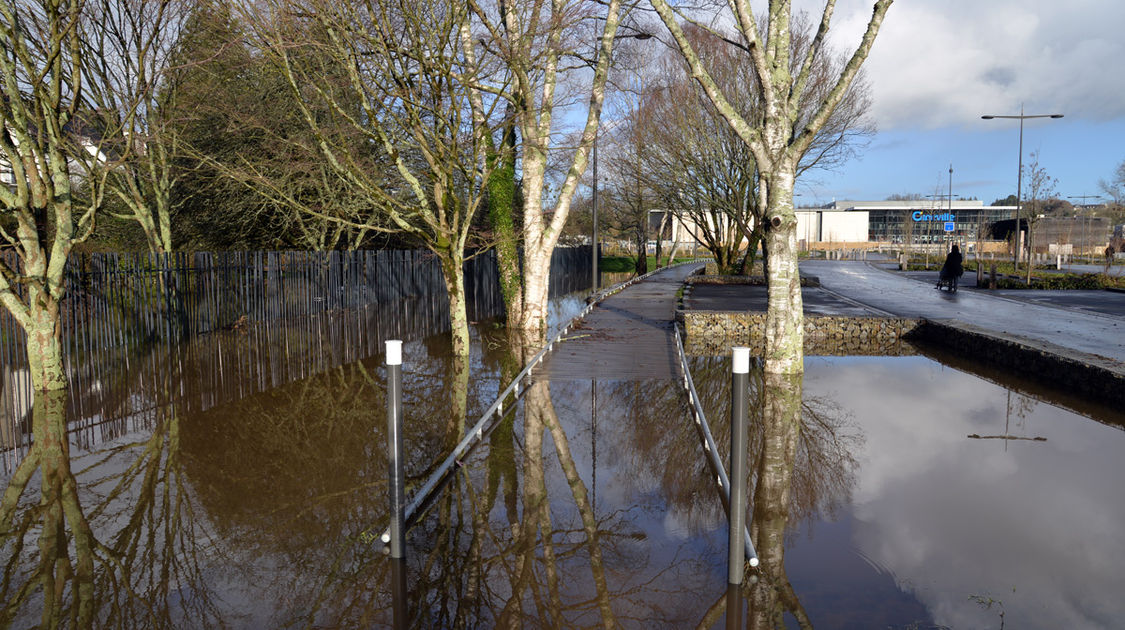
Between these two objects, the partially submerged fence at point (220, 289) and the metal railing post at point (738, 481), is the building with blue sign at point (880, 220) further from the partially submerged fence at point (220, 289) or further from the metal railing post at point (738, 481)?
the metal railing post at point (738, 481)

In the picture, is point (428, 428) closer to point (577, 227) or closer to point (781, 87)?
point (781, 87)

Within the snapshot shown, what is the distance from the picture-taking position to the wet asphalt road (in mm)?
13750

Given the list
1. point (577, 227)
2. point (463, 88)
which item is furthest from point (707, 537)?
point (577, 227)

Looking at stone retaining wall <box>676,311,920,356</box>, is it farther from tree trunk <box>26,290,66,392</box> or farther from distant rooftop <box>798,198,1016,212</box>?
distant rooftop <box>798,198,1016,212</box>

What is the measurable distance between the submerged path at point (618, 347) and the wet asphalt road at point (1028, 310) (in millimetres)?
5604

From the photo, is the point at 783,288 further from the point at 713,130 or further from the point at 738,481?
the point at 713,130

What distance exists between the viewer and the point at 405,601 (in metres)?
3.86

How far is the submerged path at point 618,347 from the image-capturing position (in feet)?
34.1

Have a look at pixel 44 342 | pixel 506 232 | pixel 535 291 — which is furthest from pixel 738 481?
pixel 506 232

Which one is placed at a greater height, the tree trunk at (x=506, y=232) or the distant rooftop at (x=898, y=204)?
the distant rooftop at (x=898, y=204)

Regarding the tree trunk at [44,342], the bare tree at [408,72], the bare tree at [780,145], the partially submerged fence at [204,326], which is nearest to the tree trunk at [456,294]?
the bare tree at [408,72]

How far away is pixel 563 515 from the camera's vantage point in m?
5.13

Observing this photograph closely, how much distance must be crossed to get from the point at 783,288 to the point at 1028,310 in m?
12.4

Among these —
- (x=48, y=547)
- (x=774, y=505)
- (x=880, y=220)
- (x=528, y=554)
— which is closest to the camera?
(x=528, y=554)
